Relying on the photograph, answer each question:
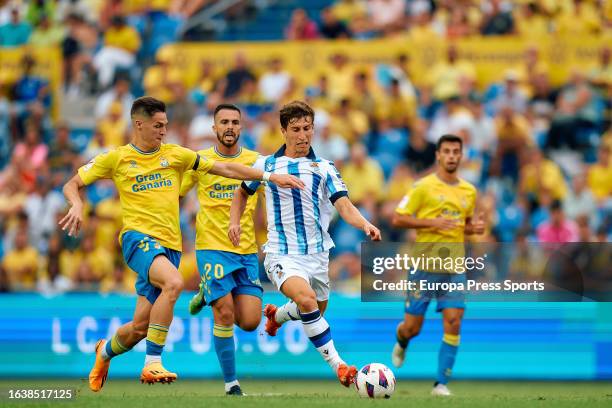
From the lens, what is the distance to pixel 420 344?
15.2 meters

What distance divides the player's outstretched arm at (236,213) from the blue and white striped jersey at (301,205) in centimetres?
29

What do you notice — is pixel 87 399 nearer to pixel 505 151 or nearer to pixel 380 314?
pixel 380 314

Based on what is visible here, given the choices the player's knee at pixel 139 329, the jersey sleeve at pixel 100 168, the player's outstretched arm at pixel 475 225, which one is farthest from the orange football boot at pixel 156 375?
the player's outstretched arm at pixel 475 225

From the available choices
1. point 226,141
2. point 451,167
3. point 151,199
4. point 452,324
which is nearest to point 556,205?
point 451,167

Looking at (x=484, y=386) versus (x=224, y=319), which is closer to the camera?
(x=224, y=319)

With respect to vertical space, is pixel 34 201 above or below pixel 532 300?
above

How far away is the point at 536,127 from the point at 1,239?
8.43 m

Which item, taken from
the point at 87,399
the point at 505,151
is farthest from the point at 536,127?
the point at 87,399

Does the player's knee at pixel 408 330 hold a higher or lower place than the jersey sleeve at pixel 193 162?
lower

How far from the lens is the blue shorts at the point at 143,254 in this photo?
1080cm

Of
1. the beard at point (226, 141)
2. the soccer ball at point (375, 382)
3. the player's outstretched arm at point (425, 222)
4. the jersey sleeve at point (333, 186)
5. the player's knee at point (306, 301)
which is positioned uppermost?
the beard at point (226, 141)

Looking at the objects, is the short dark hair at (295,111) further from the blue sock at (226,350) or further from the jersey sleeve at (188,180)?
the blue sock at (226,350)

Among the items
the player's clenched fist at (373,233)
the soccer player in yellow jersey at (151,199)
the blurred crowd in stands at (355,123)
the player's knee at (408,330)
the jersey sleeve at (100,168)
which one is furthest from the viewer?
the blurred crowd in stands at (355,123)

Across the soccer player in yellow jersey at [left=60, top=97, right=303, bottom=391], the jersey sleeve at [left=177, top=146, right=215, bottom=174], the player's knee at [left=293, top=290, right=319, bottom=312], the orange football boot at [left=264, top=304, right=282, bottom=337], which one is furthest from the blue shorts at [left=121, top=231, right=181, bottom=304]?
the orange football boot at [left=264, top=304, right=282, bottom=337]
